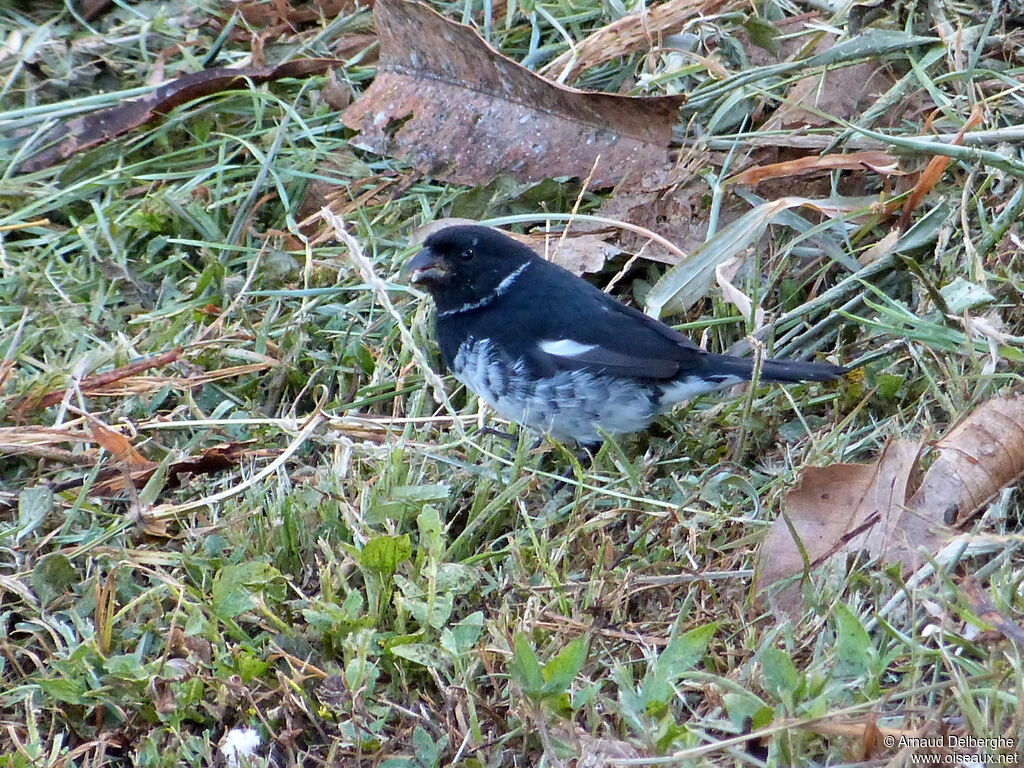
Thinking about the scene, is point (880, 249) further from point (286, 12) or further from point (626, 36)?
point (286, 12)

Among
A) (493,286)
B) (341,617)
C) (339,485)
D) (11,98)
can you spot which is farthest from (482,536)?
(11,98)

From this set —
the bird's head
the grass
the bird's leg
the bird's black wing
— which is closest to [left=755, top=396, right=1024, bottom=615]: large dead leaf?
the grass

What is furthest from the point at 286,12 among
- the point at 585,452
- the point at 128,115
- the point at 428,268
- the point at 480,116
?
the point at 585,452

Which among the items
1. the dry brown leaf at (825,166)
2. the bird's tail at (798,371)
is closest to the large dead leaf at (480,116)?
the dry brown leaf at (825,166)

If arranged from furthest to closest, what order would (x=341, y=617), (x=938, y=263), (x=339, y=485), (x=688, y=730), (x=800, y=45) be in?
(x=800, y=45)
(x=938, y=263)
(x=339, y=485)
(x=341, y=617)
(x=688, y=730)

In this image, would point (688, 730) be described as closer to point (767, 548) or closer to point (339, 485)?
point (767, 548)

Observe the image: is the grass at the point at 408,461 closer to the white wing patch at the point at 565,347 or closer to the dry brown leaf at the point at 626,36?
the dry brown leaf at the point at 626,36

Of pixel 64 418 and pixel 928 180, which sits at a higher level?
pixel 928 180
